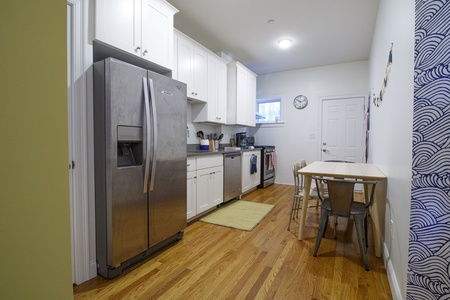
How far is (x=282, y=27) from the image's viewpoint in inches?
126

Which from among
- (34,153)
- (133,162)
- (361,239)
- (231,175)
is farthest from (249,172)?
(34,153)

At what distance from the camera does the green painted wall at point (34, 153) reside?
1.71ft

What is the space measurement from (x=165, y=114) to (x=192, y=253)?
1.38m

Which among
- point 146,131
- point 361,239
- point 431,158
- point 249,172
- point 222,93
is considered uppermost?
point 222,93

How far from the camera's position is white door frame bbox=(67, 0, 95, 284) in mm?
1578

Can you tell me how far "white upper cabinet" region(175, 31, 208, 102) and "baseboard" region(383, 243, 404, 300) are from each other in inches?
110

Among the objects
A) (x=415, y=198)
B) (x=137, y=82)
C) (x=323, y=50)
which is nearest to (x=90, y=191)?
(x=137, y=82)

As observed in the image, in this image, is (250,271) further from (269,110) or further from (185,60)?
(269,110)

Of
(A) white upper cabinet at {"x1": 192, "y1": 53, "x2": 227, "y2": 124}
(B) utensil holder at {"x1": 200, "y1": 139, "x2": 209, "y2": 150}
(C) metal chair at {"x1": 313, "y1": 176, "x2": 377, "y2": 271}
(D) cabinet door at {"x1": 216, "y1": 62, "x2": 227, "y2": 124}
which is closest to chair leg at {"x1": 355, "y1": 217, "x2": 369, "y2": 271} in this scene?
(C) metal chair at {"x1": 313, "y1": 176, "x2": 377, "y2": 271}

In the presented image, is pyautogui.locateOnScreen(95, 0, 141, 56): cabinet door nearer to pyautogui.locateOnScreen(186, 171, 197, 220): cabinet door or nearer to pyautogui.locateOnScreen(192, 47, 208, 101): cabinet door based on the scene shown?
pyautogui.locateOnScreen(192, 47, 208, 101): cabinet door

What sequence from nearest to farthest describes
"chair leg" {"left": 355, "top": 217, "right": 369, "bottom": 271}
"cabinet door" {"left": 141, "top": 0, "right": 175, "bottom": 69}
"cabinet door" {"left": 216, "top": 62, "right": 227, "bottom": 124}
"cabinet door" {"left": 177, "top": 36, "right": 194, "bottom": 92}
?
1. "chair leg" {"left": 355, "top": 217, "right": 369, "bottom": 271}
2. "cabinet door" {"left": 141, "top": 0, "right": 175, "bottom": 69}
3. "cabinet door" {"left": 177, "top": 36, "right": 194, "bottom": 92}
4. "cabinet door" {"left": 216, "top": 62, "right": 227, "bottom": 124}

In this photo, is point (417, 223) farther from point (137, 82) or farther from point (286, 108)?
point (286, 108)

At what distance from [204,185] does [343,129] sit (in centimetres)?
351

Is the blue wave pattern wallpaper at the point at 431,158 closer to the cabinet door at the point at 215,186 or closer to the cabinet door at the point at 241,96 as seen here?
the cabinet door at the point at 215,186
